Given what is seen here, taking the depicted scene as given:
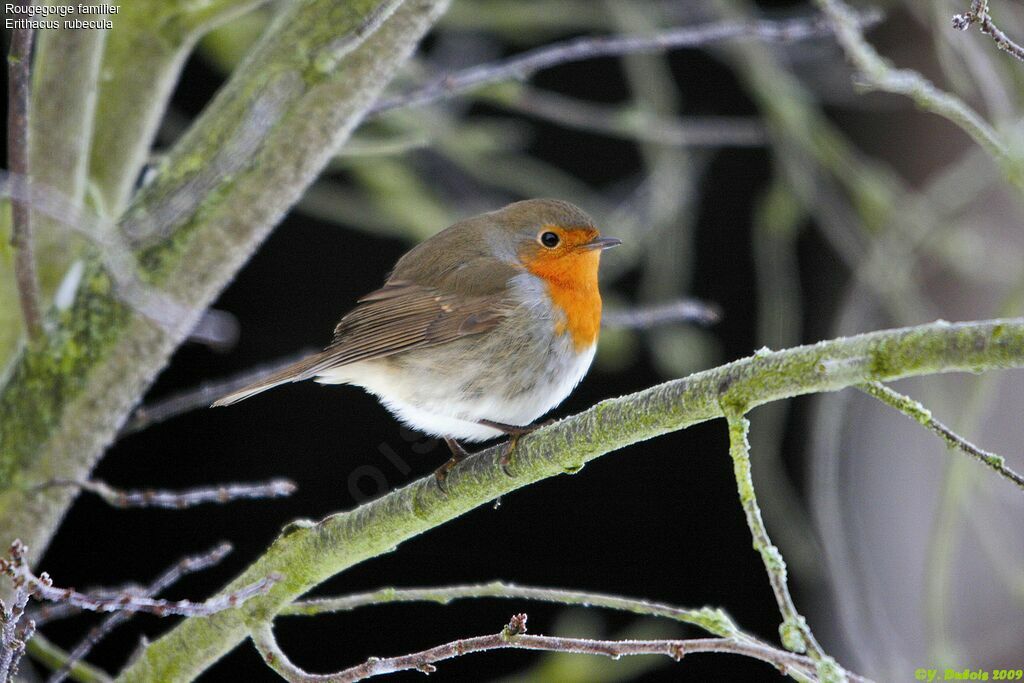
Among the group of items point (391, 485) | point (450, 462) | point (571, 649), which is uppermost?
point (391, 485)

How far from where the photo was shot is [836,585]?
3.19m

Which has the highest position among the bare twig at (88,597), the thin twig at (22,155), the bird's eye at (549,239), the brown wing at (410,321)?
the bird's eye at (549,239)

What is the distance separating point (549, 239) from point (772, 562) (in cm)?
184

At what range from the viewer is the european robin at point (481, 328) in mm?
2895

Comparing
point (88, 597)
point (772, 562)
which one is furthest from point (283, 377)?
point (772, 562)

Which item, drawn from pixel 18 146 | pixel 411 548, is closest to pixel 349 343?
pixel 18 146

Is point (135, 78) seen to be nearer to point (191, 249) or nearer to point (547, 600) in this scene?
point (191, 249)

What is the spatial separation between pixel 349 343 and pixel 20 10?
3.67 ft

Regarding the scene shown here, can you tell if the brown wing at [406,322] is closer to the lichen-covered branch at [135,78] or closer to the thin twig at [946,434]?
the lichen-covered branch at [135,78]

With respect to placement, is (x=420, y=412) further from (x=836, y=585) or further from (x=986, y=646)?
(x=986, y=646)

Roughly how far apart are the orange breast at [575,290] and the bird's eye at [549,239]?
0.05 meters

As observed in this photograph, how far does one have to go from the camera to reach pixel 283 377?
272cm

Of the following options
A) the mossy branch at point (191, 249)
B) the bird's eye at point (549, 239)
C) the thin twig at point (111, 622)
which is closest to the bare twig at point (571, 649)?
the thin twig at point (111, 622)

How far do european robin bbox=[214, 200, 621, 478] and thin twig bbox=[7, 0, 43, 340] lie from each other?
0.61 meters
